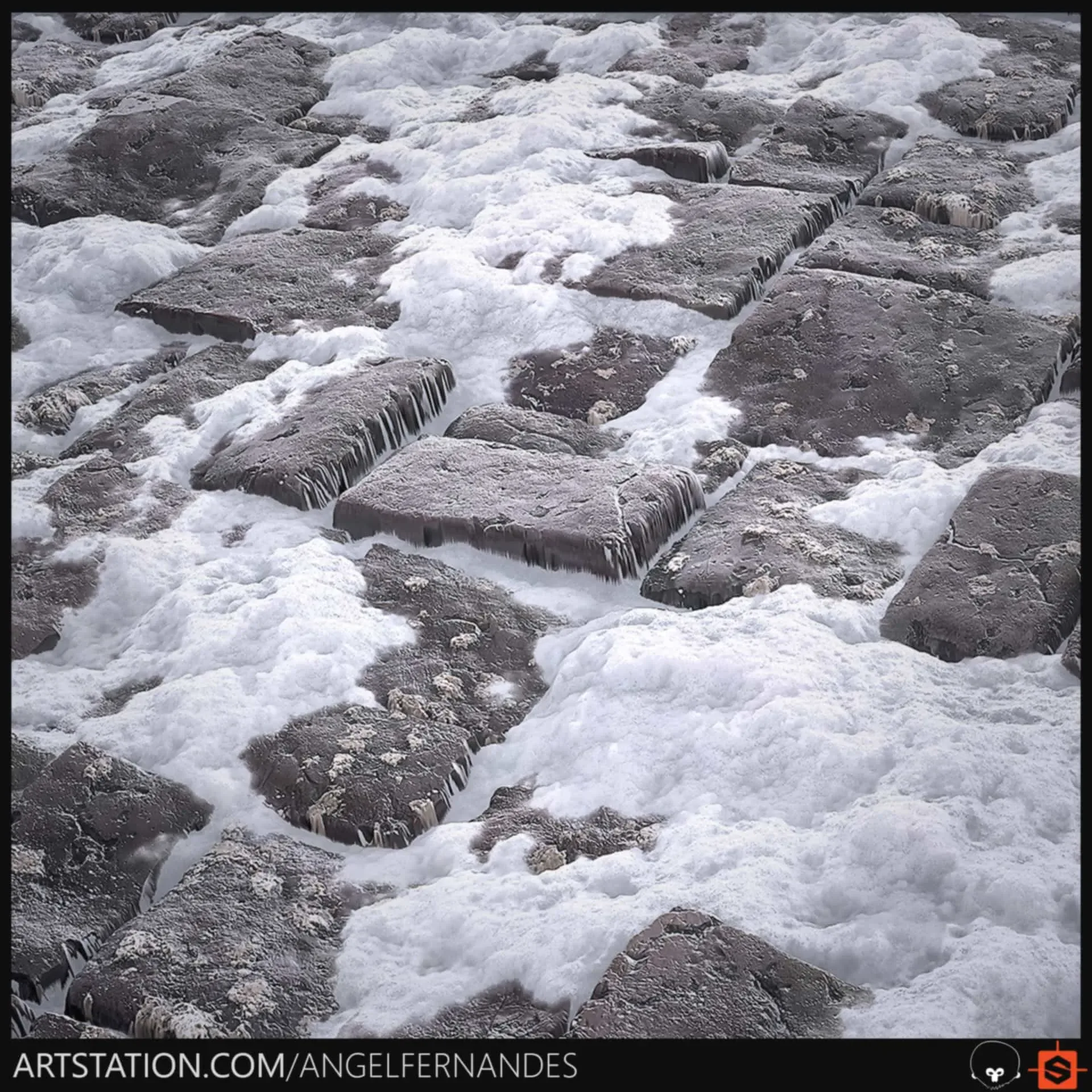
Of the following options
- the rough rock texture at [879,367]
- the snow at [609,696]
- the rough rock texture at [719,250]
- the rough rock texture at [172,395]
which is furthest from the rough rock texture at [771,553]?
the rough rock texture at [172,395]

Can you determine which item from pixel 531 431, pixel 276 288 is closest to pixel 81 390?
pixel 276 288

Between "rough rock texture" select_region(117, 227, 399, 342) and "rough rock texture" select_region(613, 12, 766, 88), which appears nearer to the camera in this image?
"rough rock texture" select_region(117, 227, 399, 342)

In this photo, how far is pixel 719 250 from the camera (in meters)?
2.58

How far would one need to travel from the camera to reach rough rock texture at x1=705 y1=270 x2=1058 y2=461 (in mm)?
2131

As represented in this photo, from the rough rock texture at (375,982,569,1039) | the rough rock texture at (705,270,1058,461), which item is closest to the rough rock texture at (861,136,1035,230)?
the rough rock texture at (705,270,1058,461)

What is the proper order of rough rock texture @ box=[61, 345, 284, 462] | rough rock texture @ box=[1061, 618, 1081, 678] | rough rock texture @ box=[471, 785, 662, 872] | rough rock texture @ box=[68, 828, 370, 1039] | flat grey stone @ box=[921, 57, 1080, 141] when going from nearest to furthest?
rough rock texture @ box=[68, 828, 370, 1039], rough rock texture @ box=[471, 785, 662, 872], rough rock texture @ box=[1061, 618, 1081, 678], rough rock texture @ box=[61, 345, 284, 462], flat grey stone @ box=[921, 57, 1080, 141]

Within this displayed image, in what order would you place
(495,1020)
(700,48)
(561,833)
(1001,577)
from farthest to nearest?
1. (700,48)
2. (1001,577)
3. (561,833)
4. (495,1020)

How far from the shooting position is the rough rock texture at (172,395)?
2.28 metres

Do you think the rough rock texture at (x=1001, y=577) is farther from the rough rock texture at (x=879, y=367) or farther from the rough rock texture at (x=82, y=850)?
the rough rock texture at (x=82, y=850)

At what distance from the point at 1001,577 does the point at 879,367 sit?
600 millimetres

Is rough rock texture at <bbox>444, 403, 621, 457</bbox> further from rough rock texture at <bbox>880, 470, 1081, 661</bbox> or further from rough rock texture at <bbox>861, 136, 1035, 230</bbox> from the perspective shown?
rough rock texture at <bbox>861, 136, 1035, 230</bbox>
